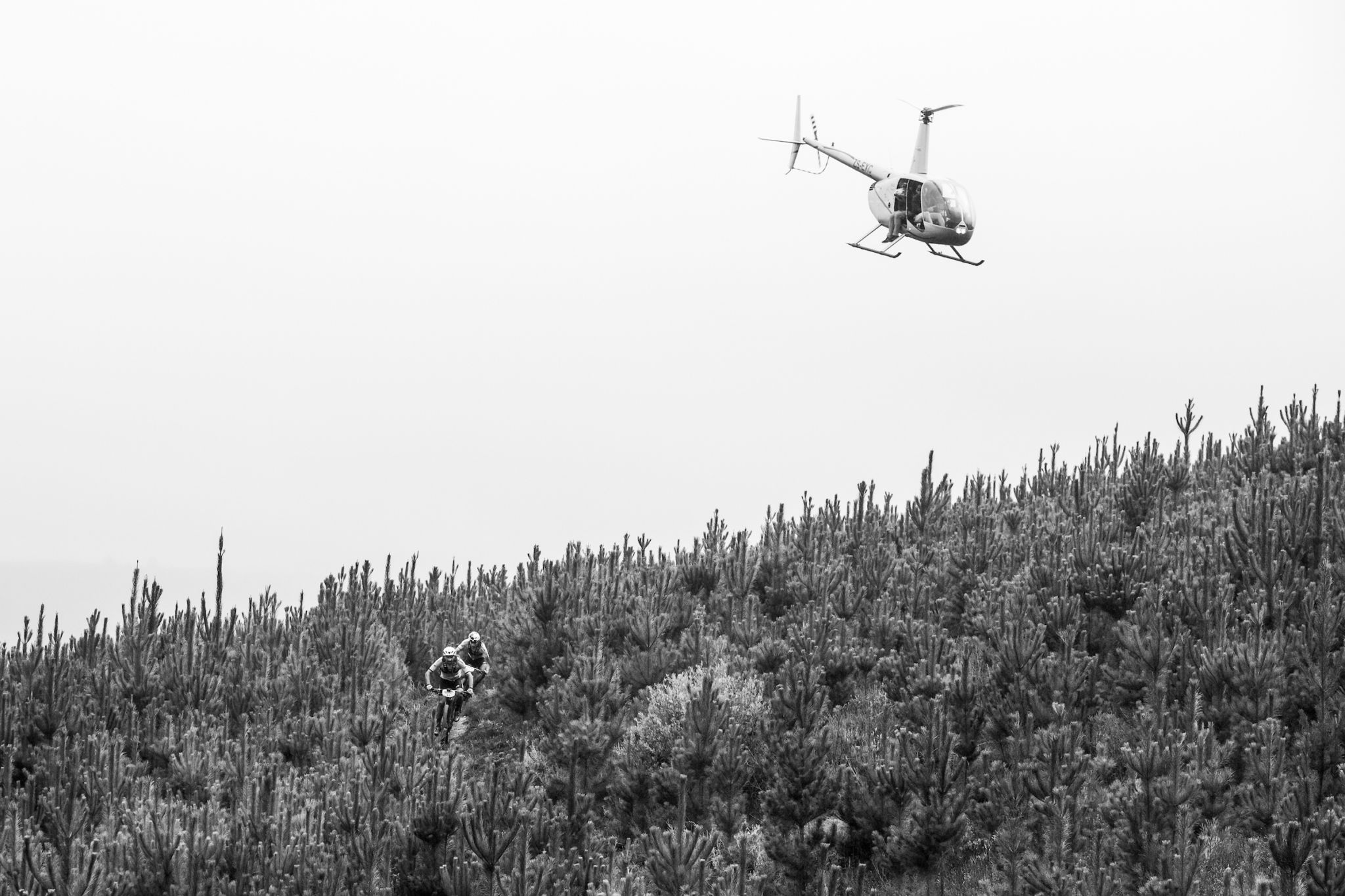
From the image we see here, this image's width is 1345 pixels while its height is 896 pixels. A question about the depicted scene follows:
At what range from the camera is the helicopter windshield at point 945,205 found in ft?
59.7

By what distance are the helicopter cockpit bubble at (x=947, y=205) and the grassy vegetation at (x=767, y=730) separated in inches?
220

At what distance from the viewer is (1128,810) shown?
783 centimetres

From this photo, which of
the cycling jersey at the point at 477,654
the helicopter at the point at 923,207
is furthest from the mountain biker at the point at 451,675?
the helicopter at the point at 923,207

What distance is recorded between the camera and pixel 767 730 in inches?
397

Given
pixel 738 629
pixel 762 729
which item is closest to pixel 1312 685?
pixel 762 729

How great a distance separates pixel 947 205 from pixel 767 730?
10.7 metres

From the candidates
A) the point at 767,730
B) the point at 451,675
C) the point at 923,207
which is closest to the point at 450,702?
the point at 451,675

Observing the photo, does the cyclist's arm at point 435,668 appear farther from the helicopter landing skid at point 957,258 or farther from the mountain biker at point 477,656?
the helicopter landing skid at point 957,258

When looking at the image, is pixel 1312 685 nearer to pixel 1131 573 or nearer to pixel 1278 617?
pixel 1278 617

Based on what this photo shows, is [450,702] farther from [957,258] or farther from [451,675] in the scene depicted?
[957,258]

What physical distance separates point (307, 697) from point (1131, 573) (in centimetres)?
824

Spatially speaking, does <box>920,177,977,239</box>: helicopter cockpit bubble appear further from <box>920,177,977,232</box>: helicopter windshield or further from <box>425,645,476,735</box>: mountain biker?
<box>425,645,476,735</box>: mountain biker

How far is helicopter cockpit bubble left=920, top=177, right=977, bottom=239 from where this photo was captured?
717 inches

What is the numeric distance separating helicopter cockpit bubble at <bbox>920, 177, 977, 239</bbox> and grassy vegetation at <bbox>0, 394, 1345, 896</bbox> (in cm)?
558
